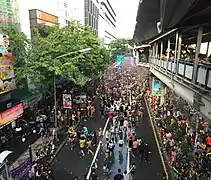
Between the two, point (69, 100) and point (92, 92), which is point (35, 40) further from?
point (92, 92)

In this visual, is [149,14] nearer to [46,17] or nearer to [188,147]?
[188,147]

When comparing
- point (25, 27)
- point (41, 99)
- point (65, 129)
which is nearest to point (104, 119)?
point (65, 129)

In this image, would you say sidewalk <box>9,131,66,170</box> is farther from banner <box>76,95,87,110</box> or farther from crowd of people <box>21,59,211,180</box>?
banner <box>76,95,87,110</box>

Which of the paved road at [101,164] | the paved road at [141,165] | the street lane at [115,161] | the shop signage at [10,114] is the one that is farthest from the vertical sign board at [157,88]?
the shop signage at [10,114]

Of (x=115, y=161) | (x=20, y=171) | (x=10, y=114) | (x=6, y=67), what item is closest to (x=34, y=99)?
(x=10, y=114)

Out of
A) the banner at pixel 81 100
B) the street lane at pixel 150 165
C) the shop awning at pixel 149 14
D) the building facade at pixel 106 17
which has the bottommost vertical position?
the street lane at pixel 150 165

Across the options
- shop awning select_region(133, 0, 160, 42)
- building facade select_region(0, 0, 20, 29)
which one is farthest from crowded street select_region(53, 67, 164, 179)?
building facade select_region(0, 0, 20, 29)

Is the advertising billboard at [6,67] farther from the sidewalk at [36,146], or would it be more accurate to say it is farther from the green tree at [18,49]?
the sidewalk at [36,146]
